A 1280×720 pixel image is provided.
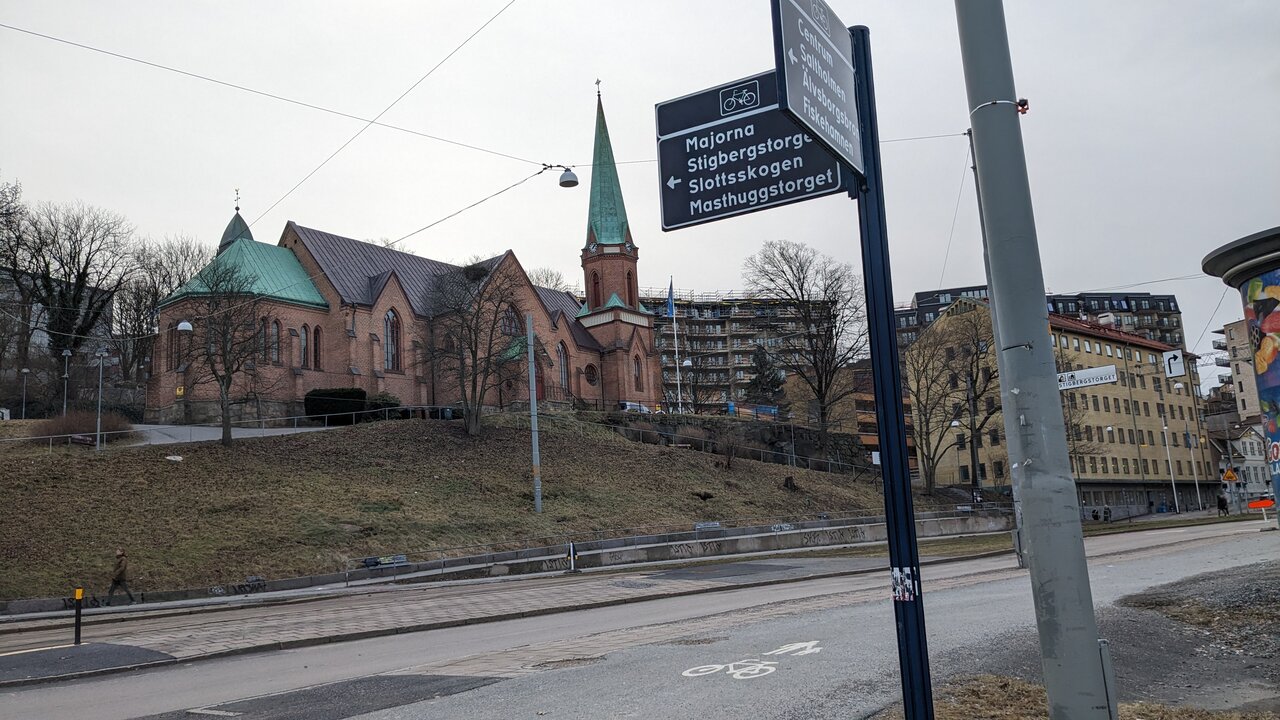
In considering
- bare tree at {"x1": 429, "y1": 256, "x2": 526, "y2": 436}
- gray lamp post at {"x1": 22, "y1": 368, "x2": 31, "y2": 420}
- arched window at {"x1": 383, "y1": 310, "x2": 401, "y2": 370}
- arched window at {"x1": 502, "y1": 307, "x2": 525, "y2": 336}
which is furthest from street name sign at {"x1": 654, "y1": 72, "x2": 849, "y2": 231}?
gray lamp post at {"x1": 22, "y1": 368, "x2": 31, "y2": 420}

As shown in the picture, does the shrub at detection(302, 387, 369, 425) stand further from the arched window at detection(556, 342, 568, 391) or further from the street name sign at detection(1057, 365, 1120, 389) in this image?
the street name sign at detection(1057, 365, 1120, 389)

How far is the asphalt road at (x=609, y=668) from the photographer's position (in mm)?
8195

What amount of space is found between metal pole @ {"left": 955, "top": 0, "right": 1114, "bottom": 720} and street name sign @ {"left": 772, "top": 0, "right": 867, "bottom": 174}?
0.66 meters

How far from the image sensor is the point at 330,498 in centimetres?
3434

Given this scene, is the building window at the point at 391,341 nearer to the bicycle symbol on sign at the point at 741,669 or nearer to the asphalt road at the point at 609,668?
the asphalt road at the point at 609,668

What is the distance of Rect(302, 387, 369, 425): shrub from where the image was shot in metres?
48.2

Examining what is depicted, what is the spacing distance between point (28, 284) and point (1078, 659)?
2616 inches

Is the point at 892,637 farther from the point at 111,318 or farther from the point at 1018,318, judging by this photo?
the point at 111,318

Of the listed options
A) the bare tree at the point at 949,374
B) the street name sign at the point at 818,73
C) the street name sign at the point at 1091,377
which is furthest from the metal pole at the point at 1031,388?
the bare tree at the point at 949,374

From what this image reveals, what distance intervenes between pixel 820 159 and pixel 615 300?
66.5 m

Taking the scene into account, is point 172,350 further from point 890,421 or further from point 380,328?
point 890,421

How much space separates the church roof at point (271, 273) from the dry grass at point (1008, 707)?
4903cm

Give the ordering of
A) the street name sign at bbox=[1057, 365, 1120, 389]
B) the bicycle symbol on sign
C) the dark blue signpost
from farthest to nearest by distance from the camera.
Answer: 1. the street name sign at bbox=[1057, 365, 1120, 389]
2. the bicycle symbol on sign
3. the dark blue signpost

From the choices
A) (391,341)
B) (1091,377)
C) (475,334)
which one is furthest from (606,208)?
(1091,377)
